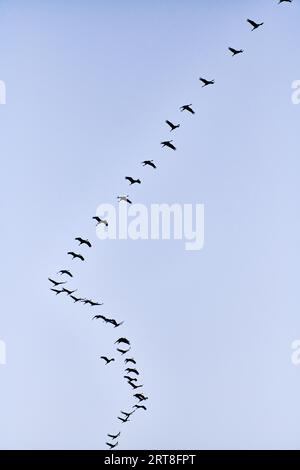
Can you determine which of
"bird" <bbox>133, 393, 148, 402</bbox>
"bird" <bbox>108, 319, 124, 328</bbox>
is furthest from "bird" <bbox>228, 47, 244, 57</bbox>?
"bird" <bbox>133, 393, 148, 402</bbox>

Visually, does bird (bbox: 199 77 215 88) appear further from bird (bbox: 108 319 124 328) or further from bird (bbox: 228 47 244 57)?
bird (bbox: 108 319 124 328)

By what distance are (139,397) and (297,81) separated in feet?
4.08

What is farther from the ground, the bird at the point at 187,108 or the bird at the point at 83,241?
the bird at the point at 187,108

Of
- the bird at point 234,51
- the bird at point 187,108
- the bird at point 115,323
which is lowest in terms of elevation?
the bird at point 115,323

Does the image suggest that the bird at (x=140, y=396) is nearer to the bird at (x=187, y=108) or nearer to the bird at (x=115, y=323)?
the bird at (x=115, y=323)

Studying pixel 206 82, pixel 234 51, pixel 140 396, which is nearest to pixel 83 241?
pixel 140 396

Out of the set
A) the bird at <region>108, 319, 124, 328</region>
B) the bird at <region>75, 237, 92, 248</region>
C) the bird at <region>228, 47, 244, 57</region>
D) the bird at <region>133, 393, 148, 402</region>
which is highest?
the bird at <region>228, 47, 244, 57</region>

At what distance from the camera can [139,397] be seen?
7.45 feet

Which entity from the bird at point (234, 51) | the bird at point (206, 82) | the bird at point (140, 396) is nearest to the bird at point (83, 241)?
the bird at point (140, 396)

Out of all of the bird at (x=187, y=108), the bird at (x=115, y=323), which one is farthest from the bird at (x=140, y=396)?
the bird at (x=187, y=108)

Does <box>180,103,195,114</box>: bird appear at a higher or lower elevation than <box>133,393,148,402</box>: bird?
higher

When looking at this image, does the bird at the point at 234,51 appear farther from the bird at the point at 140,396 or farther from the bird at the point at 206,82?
the bird at the point at 140,396
